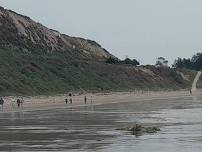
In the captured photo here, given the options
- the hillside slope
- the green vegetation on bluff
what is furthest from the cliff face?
the green vegetation on bluff

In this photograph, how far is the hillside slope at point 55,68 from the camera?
285ft

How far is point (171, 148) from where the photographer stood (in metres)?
23.1

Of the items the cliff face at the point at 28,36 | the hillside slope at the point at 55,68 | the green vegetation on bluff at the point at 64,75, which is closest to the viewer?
the green vegetation on bluff at the point at 64,75

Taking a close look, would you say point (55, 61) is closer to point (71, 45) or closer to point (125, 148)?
point (71, 45)

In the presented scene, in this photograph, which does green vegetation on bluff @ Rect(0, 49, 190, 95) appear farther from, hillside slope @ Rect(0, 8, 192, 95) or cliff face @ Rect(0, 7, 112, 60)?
cliff face @ Rect(0, 7, 112, 60)

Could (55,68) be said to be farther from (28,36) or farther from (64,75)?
(28,36)

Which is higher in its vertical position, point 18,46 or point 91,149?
point 18,46

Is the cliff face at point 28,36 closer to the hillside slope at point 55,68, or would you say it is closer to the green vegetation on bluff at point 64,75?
the hillside slope at point 55,68

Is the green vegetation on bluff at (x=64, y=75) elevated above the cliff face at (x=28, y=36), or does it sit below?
below

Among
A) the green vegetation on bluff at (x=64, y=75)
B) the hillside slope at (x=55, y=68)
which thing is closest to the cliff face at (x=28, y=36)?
the hillside slope at (x=55, y=68)

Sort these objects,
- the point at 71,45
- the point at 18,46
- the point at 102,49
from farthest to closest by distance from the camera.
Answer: the point at 102,49 → the point at 71,45 → the point at 18,46

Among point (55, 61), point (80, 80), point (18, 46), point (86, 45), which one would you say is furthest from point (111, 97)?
point (86, 45)

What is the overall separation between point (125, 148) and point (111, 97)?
72427 millimetres

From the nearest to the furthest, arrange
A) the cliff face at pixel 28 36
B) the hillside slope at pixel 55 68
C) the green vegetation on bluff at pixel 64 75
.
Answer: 1. the green vegetation on bluff at pixel 64 75
2. the hillside slope at pixel 55 68
3. the cliff face at pixel 28 36
